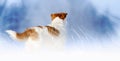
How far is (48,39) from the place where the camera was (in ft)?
4.17

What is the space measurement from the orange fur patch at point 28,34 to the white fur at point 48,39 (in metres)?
0.01

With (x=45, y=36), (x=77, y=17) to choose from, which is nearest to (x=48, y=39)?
(x=45, y=36)

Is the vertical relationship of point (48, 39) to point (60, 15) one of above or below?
below

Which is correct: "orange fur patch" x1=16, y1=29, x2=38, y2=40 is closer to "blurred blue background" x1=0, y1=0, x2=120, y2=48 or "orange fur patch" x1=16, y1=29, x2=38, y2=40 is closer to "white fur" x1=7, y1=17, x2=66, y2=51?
"white fur" x1=7, y1=17, x2=66, y2=51

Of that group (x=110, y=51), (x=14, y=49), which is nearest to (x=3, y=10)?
(x=14, y=49)

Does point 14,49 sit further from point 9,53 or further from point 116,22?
point 116,22

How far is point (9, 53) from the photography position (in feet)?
4.47

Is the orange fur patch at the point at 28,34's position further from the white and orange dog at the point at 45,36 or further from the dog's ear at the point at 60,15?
the dog's ear at the point at 60,15

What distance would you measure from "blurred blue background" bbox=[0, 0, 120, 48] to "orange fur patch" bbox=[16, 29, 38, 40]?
127mm

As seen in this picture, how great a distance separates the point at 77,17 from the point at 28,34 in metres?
0.26

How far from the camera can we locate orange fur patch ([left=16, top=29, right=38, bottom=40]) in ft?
4.09

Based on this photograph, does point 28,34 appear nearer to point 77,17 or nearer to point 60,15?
point 60,15

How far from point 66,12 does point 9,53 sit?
255mm

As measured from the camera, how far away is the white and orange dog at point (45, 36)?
1.25 meters
